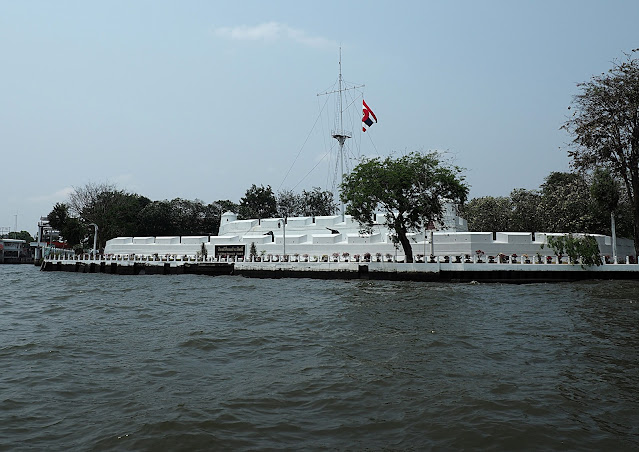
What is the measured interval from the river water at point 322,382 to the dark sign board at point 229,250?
1294 inches

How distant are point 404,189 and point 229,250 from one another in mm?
21289

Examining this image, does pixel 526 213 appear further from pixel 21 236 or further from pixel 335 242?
pixel 21 236

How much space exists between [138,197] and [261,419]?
76.5 m

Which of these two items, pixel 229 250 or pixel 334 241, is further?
pixel 229 250

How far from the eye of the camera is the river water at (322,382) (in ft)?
16.5

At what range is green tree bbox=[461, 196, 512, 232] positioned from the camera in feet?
172

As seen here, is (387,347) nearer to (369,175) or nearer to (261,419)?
(261,419)

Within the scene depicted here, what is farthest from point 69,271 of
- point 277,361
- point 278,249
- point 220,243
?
point 277,361

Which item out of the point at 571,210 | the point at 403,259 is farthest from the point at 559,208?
the point at 403,259

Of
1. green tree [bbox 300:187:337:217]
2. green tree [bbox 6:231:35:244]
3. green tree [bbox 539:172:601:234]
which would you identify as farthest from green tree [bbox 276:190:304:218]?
green tree [bbox 6:231:35:244]

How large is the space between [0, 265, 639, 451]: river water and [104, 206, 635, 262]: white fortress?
74.2 feet

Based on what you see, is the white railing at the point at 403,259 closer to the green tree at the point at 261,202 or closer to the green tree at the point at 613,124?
the green tree at the point at 613,124

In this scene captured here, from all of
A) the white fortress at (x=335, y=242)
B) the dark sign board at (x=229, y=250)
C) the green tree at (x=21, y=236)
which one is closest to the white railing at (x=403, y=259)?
the white fortress at (x=335, y=242)

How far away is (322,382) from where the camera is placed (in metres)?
6.96
